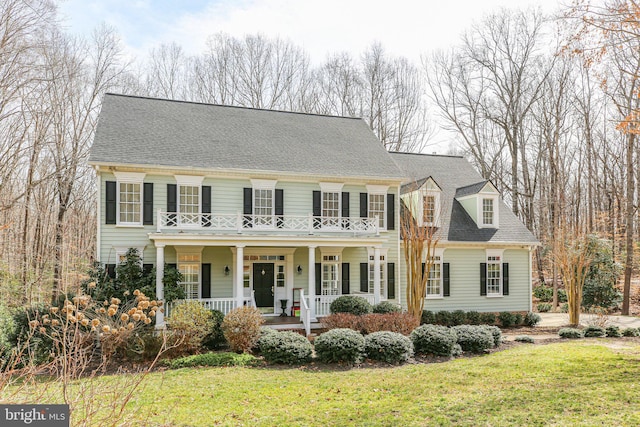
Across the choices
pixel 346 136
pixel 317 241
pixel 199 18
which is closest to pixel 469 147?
pixel 346 136

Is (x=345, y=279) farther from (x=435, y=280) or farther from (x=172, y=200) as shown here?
(x=172, y=200)

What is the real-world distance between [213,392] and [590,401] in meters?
7.42

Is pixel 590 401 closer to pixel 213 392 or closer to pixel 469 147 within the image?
pixel 213 392

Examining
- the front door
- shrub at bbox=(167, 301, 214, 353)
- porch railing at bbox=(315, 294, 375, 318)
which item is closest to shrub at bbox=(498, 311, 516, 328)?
porch railing at bbox=(315, 294, 375, 318)

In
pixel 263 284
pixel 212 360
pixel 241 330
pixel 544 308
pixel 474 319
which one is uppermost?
pixel 263 284

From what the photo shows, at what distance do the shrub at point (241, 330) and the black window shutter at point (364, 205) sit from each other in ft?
25.6

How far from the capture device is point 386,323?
1638cm

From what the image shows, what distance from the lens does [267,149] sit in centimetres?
2059

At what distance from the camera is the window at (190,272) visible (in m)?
18.3

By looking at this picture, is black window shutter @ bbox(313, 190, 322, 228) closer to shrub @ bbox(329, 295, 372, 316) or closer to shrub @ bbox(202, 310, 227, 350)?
shrub @ bbox(329, 295, 372, 316)

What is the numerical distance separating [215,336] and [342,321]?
4.25m

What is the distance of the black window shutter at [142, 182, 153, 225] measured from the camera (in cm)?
1767

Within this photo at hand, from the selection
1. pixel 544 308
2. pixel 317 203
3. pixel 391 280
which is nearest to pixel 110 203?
pixel 317 203

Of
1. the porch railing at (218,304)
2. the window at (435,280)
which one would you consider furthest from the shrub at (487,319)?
the porch railing at (218,304)
